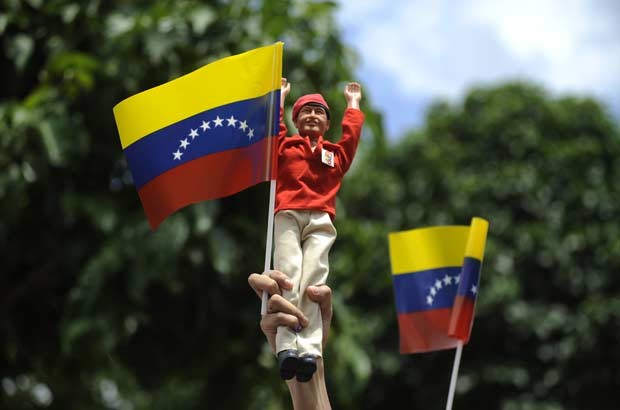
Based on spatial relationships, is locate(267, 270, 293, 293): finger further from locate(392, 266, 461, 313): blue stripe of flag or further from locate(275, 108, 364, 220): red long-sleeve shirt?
locate(392, 266, 461, 313): blue stripe of flag

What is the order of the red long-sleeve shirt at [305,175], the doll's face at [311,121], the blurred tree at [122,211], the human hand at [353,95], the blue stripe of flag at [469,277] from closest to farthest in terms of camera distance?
1. the red long-sleeve shirt at [305,175]
2. the doll's face at [311,121]
3. the human hand at [353,95]
4. the blue stripe of flag at [469,277]
5. the blurred tree at [122,211]

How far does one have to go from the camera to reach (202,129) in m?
3.03

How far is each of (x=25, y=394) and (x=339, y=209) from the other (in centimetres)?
428

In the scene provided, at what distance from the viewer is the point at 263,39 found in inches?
263

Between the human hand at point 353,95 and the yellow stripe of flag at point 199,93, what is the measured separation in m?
0.33

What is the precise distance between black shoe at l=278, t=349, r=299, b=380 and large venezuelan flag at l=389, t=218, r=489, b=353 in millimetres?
988

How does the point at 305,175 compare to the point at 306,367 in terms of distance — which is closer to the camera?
the point at 306,367

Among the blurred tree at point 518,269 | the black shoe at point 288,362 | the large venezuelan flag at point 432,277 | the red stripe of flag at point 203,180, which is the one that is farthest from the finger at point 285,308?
the blurred tree at point 518,269

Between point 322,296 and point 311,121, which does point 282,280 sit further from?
point 311,121

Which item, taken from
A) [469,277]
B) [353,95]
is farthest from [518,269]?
[353,95]

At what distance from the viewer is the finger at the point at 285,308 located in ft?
8.88

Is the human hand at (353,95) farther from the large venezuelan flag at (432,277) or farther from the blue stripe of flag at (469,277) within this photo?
the blue stripe of flag at (469,277)

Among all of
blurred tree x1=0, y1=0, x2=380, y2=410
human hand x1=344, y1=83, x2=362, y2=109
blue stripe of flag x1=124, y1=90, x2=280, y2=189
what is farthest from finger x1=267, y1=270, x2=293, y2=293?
blurred tree x1=0, y1=0, x2=380, y2=410

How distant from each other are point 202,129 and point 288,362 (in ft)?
2.87
